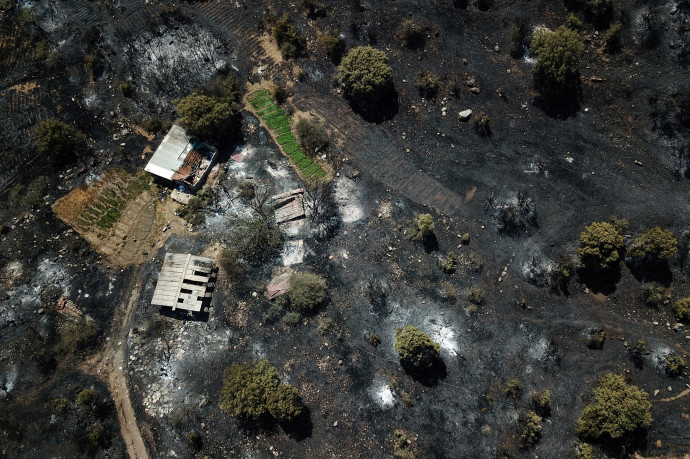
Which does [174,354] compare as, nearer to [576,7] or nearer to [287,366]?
[287,366]

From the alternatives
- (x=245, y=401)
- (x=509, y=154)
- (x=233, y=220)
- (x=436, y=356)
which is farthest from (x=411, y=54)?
(x=245, y=401)

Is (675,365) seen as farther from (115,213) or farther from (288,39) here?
(115,213)

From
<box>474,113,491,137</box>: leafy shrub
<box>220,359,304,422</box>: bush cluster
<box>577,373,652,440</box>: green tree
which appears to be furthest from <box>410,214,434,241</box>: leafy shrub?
<box>577,373,652,440</box>: green tree

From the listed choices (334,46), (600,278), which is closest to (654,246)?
(600,278)

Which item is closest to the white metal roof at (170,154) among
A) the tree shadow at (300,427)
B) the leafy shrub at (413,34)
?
the leafy shrub at (413,34)

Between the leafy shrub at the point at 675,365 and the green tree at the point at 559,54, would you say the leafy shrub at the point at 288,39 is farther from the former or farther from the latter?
the leafy shrub at the point at 675,365

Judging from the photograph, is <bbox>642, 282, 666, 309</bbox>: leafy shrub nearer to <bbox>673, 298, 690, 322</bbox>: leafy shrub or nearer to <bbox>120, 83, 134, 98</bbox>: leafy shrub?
<bbox>673, 298, 690, 322</bbox>: leafy shrub
